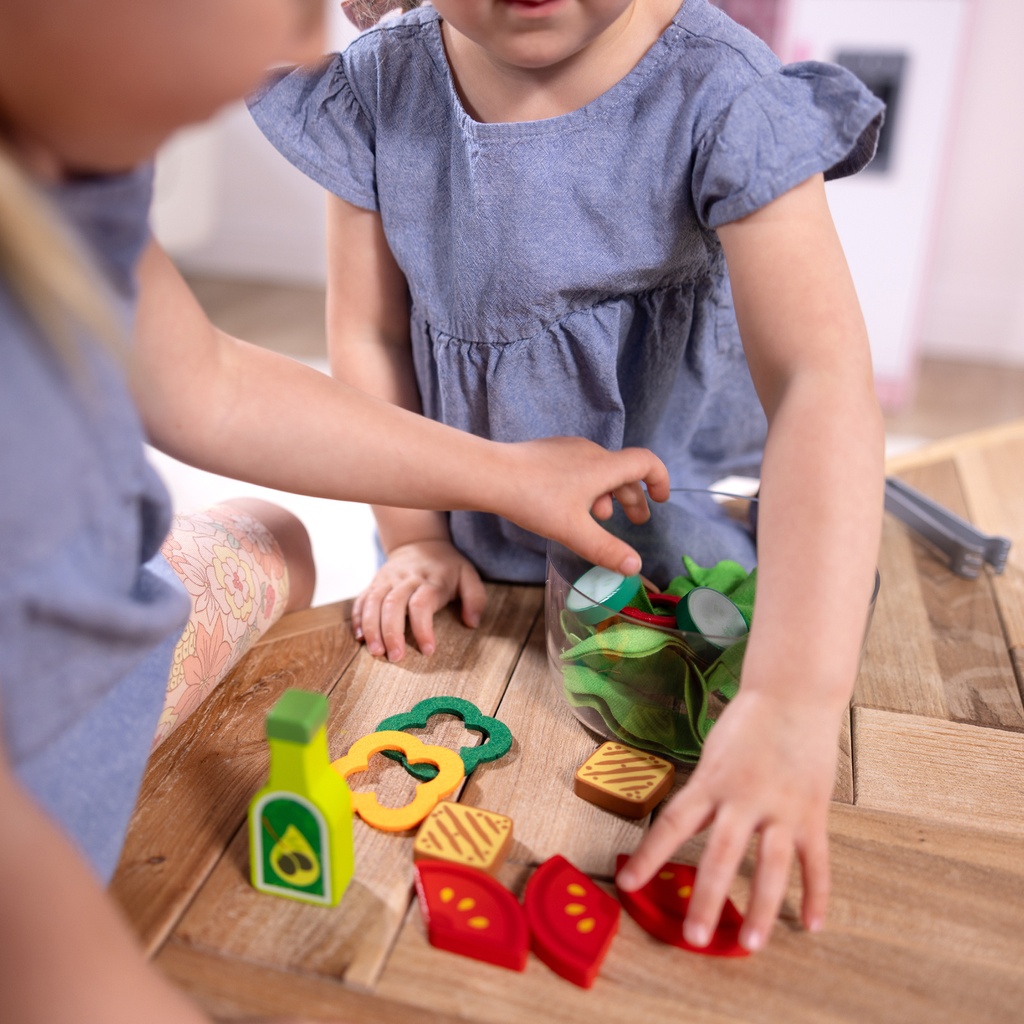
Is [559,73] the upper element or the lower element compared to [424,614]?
upper

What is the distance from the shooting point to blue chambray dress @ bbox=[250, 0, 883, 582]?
65 cm

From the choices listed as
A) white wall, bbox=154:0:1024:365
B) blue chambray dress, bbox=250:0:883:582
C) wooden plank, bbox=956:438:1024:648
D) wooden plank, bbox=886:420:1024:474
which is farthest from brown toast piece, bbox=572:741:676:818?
white wall, bbox=154:0:1024:365

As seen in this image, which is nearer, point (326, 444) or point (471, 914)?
point (471, 914)

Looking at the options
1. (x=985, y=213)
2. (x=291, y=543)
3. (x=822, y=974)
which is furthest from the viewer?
(x=985, y=213)

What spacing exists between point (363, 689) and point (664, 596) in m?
0.21

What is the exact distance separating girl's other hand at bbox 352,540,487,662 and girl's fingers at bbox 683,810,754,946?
296 millimetres

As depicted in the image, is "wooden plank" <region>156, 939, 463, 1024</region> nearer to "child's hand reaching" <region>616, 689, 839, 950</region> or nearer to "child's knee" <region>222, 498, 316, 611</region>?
"child's hand reaching" <region>616, 689, 839, 950</region>

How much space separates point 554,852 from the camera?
0.54m

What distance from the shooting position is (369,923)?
49 cm

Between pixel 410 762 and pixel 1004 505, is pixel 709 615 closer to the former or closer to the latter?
pixel 410 762

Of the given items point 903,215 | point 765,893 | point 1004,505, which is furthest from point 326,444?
point 903,215

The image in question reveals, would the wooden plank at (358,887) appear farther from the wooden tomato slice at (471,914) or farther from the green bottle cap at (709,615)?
the green bottle cap at (709,615)

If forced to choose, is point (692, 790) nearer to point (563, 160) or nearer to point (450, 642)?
point (450, 642)

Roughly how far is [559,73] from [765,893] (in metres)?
0.52
